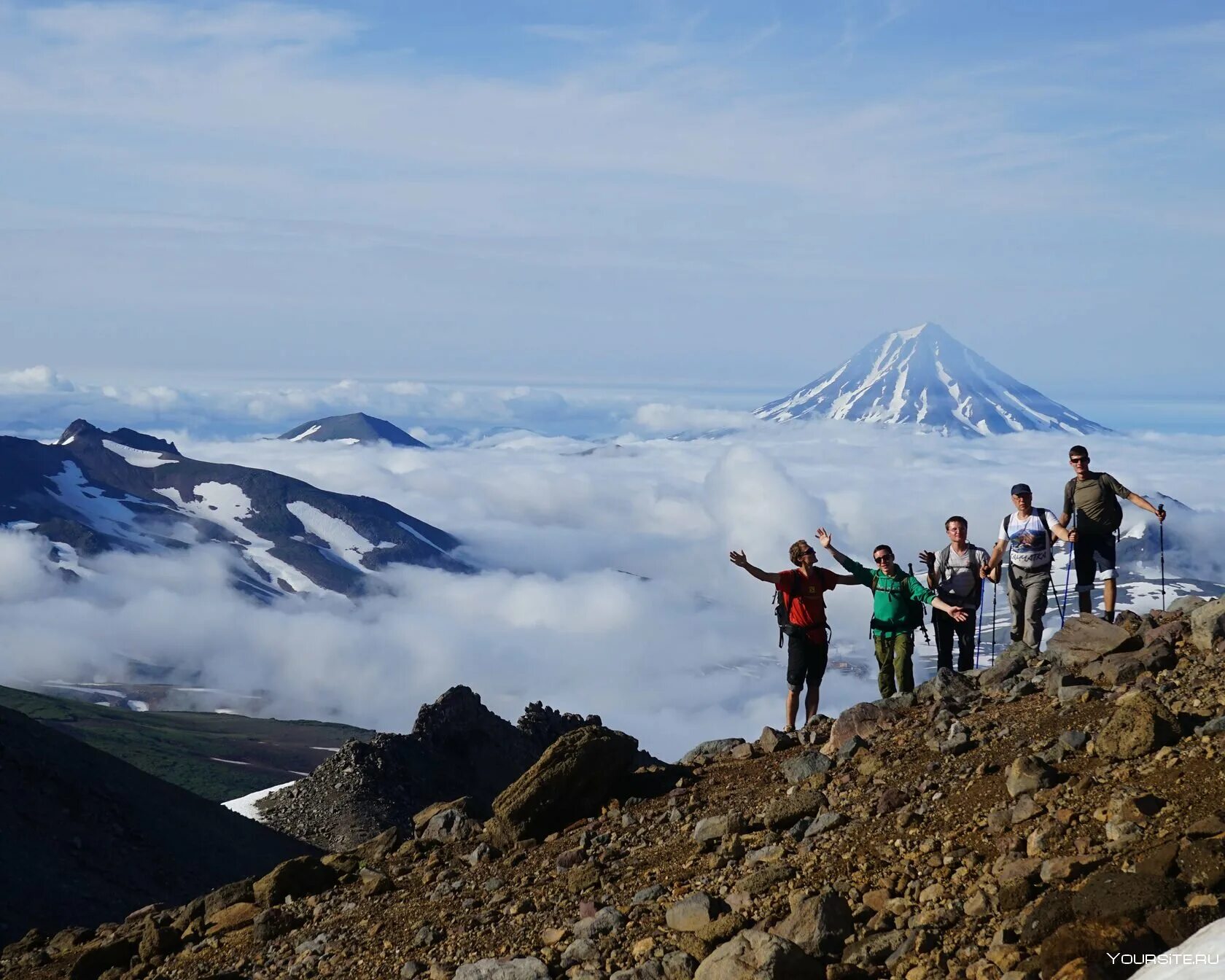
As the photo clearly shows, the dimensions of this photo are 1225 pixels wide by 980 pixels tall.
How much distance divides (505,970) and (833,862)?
3.15m

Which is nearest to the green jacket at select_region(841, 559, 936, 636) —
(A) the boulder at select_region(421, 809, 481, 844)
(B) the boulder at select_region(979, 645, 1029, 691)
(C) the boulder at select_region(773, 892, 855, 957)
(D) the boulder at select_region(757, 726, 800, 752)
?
(B) the boulder at select_region(979, 645, 1029, 691)

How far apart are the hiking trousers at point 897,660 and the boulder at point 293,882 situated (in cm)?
800

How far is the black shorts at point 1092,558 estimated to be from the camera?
1867cm

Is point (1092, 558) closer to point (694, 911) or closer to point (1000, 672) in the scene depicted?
point (1000, 672)

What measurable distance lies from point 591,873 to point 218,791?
5443 inches

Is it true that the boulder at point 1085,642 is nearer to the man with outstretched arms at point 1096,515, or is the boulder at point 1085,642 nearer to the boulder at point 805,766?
the man with outstretched arms at point 1096,515

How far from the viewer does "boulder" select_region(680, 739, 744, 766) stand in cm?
1808

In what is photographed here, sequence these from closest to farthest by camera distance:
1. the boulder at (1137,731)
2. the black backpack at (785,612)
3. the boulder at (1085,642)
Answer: the boulder at (1137,731), the boulder at (1085,642), the black backpack at (785,612)

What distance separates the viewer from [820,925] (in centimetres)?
999

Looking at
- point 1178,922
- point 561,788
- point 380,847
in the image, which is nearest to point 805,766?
point 561,788

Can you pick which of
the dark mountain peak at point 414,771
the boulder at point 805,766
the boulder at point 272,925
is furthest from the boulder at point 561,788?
the dark mountain peak at point 414,771

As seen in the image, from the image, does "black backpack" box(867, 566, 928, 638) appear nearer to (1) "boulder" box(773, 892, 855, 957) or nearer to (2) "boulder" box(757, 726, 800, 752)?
(2) "boulder" box(757, 726, 800, 752)

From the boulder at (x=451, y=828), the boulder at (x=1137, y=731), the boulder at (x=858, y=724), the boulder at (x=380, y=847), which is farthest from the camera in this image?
the boulder at (x=380, y=847)

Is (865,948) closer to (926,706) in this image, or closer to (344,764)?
(926,706)
